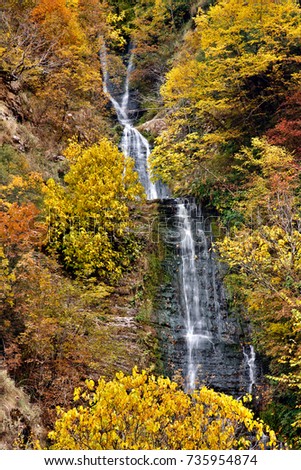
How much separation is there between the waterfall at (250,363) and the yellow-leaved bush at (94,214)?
4601 millimetres

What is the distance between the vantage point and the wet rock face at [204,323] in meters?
12.3

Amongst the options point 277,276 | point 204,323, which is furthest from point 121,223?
point 277,276

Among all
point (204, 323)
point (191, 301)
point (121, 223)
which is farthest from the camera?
point (191, 301)

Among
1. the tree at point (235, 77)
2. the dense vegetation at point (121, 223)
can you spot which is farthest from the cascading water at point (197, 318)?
the tree at point (235, 77)

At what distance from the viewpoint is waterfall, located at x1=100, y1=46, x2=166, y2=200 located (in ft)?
65.6

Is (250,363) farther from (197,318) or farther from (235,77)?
(235,77)

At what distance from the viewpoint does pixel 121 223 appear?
44.5ft

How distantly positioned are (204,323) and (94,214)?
495cm

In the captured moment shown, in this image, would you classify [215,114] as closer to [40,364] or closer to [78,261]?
[78,261]

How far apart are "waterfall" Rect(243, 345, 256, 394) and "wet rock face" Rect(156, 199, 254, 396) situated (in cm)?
6

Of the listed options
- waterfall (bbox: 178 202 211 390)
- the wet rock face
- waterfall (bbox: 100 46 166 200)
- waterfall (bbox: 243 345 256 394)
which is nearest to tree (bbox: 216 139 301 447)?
waterfall (bbox: 243 345 256 394)

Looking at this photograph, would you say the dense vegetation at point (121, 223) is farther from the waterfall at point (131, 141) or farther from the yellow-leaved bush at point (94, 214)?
the waterfall at point (131, 141)

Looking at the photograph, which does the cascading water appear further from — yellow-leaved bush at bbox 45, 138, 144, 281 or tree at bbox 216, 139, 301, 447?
yellow-leaved bush at bbox 45, 138, 144, 281
